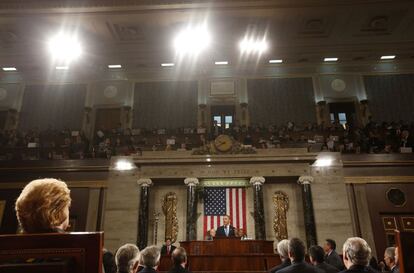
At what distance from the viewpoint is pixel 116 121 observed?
1770 centimetres

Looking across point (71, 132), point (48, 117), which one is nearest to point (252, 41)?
point (71, 132)

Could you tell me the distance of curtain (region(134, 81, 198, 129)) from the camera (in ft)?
57.2

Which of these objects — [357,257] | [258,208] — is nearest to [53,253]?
[357,257]

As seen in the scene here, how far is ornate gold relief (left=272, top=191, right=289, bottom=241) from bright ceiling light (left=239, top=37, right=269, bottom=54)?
7.15 meters

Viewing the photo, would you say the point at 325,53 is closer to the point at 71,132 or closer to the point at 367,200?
the point at 367,200

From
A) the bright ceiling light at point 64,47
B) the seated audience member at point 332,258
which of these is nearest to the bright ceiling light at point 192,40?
the bright ceiling light at point 64,47

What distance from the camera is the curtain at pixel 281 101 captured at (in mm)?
17109

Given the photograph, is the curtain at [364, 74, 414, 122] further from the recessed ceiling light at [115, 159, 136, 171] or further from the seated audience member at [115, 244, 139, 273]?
the seated audience member at [115, 244, 139, 273]

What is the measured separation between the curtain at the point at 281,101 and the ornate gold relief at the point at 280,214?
5205 millimetres

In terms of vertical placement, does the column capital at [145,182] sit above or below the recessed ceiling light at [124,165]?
below

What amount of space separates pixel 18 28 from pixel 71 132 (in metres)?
4.87

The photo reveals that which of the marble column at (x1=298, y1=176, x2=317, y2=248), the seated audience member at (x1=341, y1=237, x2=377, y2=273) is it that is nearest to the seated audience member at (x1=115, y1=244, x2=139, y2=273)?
the seated audience member at (x1=341, y1=237, x2=377, y2=273)

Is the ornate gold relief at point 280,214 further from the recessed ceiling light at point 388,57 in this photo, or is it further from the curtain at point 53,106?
the curtain at point 53,106

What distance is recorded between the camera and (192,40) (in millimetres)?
15969
